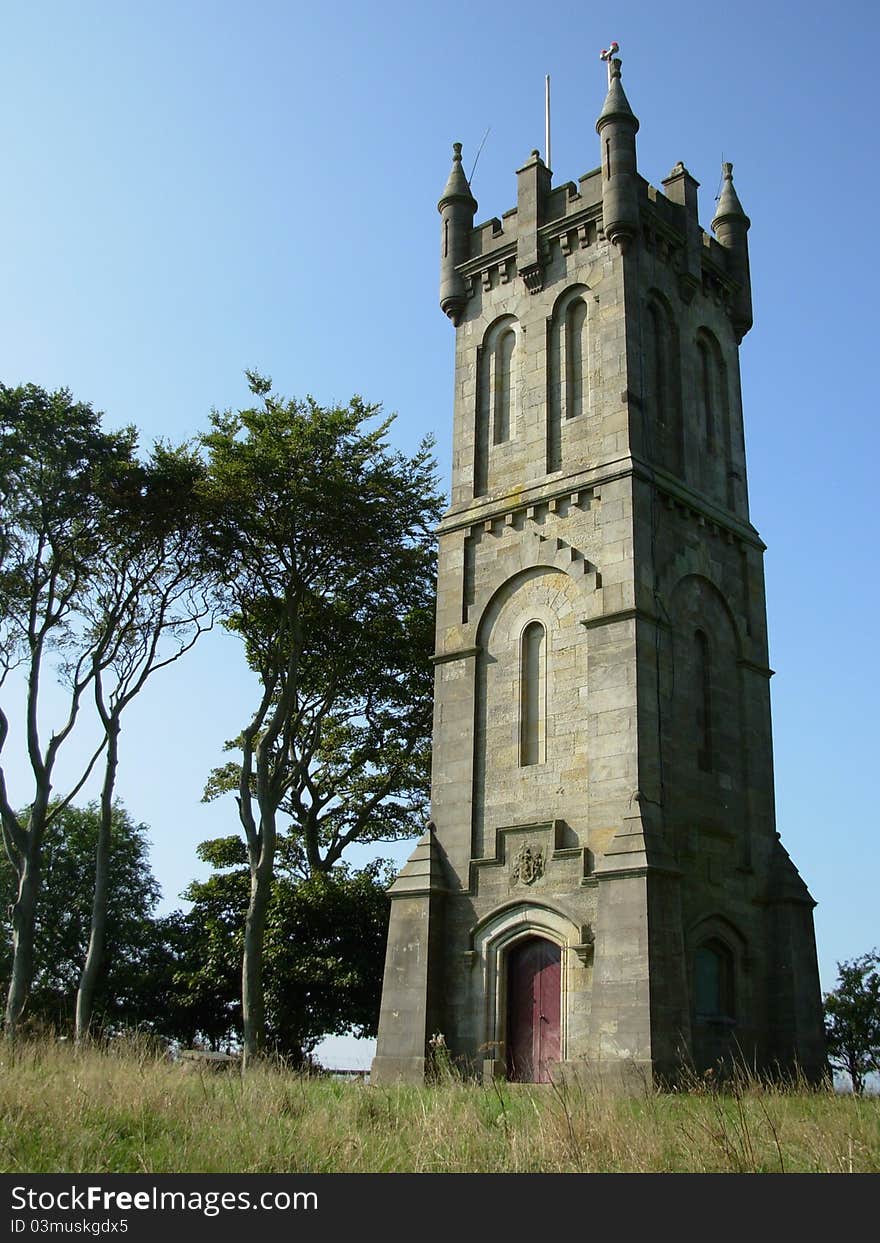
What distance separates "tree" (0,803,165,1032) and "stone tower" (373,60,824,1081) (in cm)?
1519

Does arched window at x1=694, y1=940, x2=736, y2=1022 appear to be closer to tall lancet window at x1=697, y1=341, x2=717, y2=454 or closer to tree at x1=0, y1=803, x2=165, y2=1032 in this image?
tall lancet window at x1=697, y1=341, x2=717, y2=454

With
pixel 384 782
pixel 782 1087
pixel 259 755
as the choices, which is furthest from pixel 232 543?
pixel 782 1087

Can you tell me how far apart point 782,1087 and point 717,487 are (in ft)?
42.5

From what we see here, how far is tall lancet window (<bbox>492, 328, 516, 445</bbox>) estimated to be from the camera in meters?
26.9

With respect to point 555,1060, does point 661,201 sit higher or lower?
higher

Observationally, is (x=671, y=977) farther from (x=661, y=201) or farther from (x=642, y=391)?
(x=661, y=201)

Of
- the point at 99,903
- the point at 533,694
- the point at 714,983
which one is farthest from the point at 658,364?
the point at 99,903

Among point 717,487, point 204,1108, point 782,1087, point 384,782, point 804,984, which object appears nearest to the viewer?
point 204,1108

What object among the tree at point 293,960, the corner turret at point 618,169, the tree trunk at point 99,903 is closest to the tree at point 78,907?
the tree at point 293,960

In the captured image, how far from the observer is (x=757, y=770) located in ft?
80.9

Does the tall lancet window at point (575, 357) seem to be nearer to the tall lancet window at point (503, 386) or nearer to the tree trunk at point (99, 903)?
the tall lancet window at point (503, 386)

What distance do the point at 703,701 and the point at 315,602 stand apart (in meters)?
10.9

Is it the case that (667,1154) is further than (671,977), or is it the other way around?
→ (671,977)

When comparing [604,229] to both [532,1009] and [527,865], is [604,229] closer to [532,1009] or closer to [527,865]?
[527,865]
